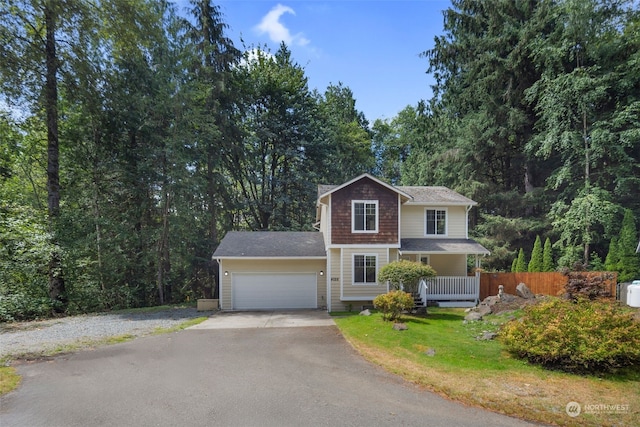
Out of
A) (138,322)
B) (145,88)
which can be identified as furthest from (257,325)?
(145,88)

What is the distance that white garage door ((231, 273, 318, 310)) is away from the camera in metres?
16.4

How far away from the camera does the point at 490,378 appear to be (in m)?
6.45

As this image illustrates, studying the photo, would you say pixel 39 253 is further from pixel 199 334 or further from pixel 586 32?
pixel 586 32

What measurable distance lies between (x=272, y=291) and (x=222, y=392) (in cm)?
1062

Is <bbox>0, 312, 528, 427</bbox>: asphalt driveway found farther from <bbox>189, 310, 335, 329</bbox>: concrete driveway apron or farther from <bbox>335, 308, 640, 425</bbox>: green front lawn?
<bbox>189, 310, 335, 329</bbox>: concrete driveway apron

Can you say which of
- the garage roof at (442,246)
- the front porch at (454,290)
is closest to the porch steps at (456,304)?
the front porch at (454,290)

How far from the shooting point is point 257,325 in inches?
487

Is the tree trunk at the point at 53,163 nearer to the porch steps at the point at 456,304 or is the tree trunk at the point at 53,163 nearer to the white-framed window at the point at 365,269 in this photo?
the white-framed window at the point at 365,269

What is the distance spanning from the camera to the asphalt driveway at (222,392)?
4934 millimetres

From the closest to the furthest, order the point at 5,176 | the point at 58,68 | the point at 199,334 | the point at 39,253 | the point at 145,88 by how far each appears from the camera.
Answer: the point at 199,334, the point at 39,253, the point at 58,68, the point at 5,176, the point at 145,88

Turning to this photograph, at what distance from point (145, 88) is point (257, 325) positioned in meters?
15.2

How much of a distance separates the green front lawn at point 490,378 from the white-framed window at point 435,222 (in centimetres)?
786

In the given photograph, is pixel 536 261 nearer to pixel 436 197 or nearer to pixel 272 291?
pixel 436 197

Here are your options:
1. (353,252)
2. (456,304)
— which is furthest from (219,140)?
(456,304)
